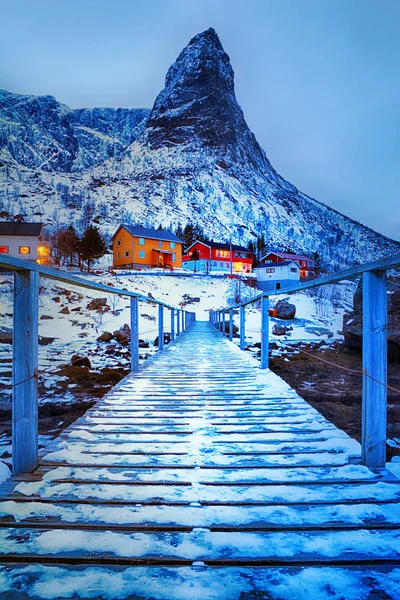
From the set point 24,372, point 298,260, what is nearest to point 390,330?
point 24,372

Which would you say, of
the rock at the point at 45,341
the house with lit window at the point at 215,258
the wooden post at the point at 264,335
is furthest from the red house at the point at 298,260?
the wooden post at the point at 264,335

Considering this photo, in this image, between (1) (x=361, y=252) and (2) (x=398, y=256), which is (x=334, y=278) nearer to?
(2) (x=398, y=256)

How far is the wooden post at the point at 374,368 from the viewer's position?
7.34 feet

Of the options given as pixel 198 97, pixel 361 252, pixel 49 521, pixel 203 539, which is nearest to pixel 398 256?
pixel 203 539

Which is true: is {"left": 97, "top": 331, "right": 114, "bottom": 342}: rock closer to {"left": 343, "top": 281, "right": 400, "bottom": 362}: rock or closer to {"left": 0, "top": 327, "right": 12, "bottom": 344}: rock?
{"left": 0, "top": 327, "right": 12, "bottom": 344}: rock

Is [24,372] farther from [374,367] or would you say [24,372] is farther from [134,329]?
[134,329]

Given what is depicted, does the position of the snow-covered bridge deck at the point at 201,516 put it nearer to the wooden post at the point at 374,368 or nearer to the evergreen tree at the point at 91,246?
the wooden post at the point at 374,368

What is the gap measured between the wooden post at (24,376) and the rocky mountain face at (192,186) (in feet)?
283

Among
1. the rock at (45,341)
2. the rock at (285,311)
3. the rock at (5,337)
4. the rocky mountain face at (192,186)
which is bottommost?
the rock at (45,341)

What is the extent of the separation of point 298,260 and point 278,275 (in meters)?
13.7

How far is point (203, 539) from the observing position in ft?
5.11

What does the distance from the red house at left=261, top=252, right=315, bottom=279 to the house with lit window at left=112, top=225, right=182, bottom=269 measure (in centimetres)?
1551

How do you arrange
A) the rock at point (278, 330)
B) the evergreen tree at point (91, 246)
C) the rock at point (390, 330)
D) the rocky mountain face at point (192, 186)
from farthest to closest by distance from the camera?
1. the rocky mountain face at point (192, 186)
2. the evergreen tree at point (91, 246)
3. the rock at point (278, 330)
4. the rock at point (390, 330)

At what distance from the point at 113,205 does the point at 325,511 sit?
341 ft
